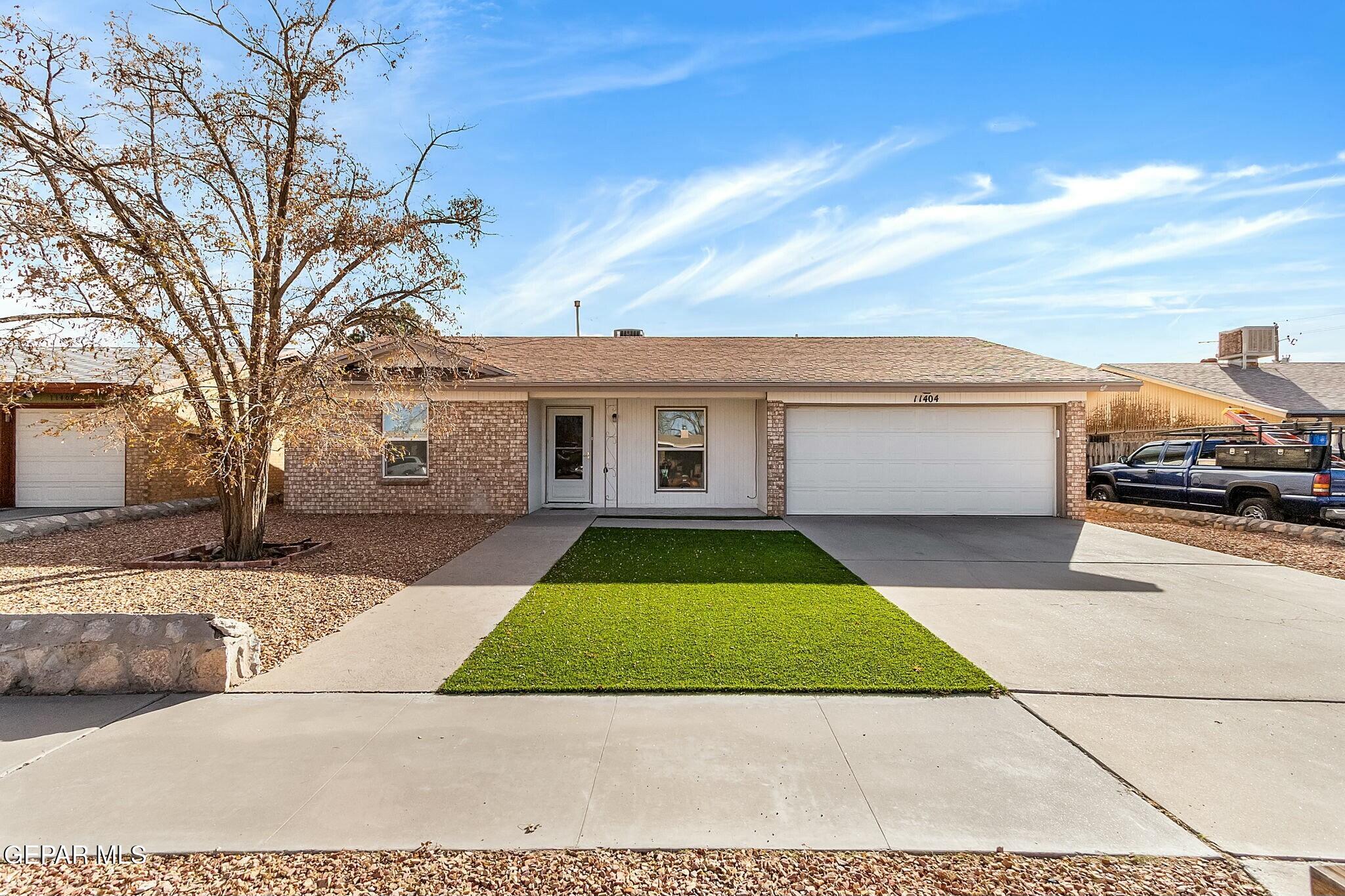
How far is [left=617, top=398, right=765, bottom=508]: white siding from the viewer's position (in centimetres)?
1397

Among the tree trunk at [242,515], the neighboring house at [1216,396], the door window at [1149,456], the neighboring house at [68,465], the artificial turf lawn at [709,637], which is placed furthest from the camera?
the neighboring house at [1216,396]

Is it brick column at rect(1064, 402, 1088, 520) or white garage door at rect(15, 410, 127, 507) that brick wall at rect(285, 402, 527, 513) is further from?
brick column at rect(1064, 402, 1088, 520)

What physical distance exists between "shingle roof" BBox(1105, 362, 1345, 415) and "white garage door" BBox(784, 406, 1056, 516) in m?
11.2

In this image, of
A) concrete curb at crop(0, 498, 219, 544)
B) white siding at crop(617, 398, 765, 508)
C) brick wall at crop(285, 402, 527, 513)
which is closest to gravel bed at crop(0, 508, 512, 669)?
concrete curb at crop(0, 498, 219, 544)

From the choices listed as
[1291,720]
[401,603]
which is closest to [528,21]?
[401,603]

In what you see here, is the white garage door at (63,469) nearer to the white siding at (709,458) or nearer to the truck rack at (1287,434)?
the white siding at (709,458)

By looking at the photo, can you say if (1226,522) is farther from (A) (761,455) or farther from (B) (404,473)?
(B) (404,473)

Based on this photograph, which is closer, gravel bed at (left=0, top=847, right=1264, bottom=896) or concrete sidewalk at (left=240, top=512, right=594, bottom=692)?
gravel bed at (left=0, top=847, right=1264, bottom=896)

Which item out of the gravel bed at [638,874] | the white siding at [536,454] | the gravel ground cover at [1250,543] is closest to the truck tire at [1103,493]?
the gravel ground cover at [1250,543]

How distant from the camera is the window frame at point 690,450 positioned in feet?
45.7

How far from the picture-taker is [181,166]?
25.0ft

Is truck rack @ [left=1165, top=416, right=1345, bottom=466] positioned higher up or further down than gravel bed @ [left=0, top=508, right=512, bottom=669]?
higher up

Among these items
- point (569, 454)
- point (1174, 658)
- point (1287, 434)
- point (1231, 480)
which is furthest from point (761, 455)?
point (1287, 434)

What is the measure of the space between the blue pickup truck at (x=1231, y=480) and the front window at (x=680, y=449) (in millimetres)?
9526
